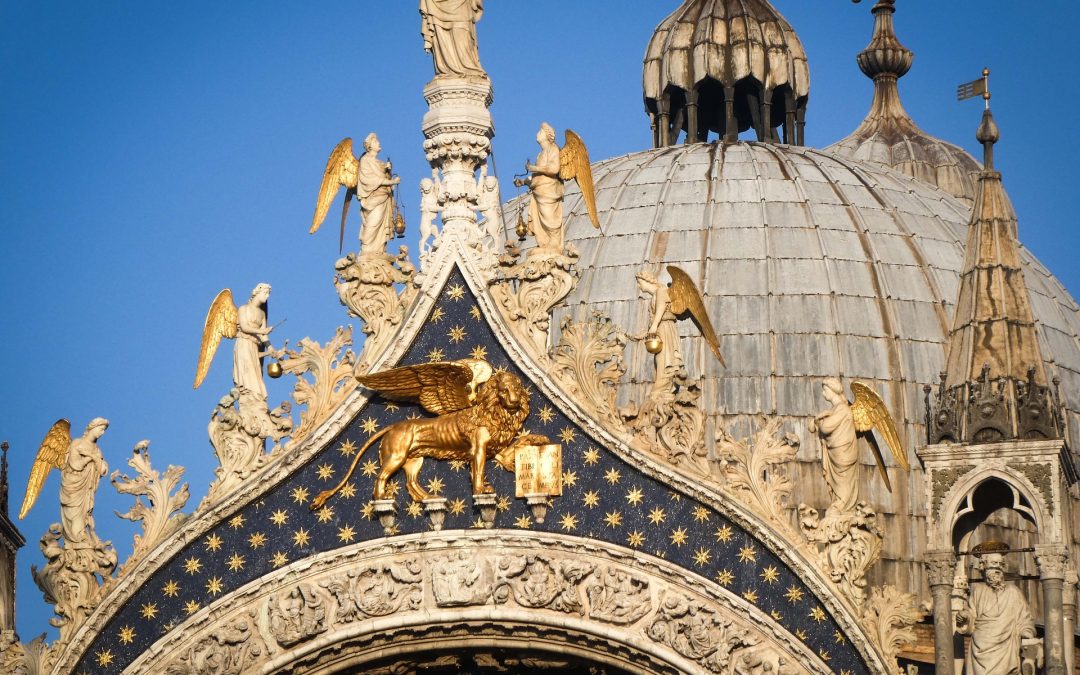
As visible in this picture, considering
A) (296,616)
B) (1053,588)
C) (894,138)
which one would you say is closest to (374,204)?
(296,616)

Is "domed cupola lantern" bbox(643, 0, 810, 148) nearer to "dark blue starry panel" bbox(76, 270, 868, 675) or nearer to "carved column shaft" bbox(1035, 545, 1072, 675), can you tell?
"dark blue starry panel" bbox(76, 270, 868, 675)

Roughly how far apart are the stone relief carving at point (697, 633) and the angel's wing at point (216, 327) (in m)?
5.01

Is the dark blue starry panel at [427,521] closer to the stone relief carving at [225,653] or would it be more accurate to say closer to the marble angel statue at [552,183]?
the stone relief carving at [225,653]

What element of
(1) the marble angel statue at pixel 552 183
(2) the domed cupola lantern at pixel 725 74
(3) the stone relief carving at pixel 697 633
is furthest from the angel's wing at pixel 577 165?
(2) the domed cupola lantern at pixel 725 74

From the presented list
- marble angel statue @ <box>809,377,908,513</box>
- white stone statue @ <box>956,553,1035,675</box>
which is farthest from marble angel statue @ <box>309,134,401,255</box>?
white stone statue @ <box>956,553,1035,675</box>

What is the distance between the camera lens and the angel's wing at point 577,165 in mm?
29625

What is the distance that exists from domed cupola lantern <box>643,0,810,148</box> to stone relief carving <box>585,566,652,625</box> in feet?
49.0

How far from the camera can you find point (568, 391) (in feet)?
94.4

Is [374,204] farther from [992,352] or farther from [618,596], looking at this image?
[992,352]

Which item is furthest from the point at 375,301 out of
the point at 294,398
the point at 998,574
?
the point at 998,574

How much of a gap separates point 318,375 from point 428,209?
204cm

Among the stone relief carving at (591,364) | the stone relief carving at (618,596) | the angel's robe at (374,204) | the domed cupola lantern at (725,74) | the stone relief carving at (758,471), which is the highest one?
the domed cupola lantern at (725,74)

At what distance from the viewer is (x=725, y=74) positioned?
139 feet

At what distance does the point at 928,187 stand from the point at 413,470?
15.7m
